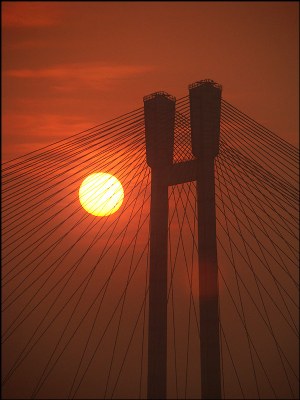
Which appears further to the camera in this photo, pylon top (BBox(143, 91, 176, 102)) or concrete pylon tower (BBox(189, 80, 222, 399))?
pylon top (BBox(143, 91, 176, 102))

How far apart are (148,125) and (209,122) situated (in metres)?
2.11

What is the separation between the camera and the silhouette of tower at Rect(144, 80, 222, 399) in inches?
424

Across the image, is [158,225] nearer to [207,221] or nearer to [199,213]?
[199,213]

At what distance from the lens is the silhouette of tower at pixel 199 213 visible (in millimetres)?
10781

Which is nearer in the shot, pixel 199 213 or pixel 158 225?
pixel 199 213

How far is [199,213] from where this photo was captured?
1177 cm

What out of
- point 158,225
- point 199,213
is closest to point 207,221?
point 199,213

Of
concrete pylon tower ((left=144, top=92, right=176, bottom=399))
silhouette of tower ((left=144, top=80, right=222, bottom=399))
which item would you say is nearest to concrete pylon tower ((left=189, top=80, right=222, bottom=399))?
silhouette of tower ((left=144, top=80, right=222, bottom=399))

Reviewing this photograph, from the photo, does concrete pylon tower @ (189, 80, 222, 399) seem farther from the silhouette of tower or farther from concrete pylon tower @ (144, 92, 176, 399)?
concrete pylon tower @ (144, 92, 176, 399)

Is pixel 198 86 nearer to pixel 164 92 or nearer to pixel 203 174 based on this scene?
pixel 164 92

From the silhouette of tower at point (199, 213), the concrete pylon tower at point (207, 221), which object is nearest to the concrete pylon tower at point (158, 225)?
the silhouette of tower at point (199, 213)

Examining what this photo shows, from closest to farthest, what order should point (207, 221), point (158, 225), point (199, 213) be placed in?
point (207, 221) < point (199, 213) < point (158, 225)

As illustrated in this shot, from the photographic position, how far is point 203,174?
12008mm

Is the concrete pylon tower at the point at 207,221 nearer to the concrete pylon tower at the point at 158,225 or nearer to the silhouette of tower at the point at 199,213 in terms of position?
the silhouette of tower at the point at 199,213
